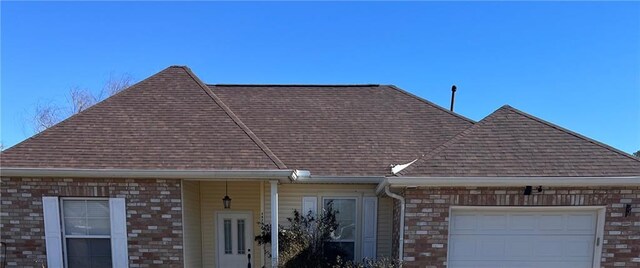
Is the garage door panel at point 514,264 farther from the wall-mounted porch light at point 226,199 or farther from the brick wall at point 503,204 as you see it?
the wall-mounted porch light at point 226,199

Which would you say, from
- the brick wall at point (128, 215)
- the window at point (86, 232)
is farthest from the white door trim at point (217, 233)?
the window at point (86, 232)

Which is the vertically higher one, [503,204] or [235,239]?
[503,204]

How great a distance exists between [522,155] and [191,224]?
630 centimetres

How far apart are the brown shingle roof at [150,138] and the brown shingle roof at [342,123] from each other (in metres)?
1.30

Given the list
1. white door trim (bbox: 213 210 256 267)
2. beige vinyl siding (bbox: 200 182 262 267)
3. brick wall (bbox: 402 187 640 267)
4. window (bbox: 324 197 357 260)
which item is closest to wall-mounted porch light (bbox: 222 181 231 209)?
beige vinyl siding (bbox: 200 182 262 267)

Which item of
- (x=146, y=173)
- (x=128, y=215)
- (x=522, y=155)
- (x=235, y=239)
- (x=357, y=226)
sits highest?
(x=522, y=155)

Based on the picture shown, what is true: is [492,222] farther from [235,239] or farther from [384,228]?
[235,239]

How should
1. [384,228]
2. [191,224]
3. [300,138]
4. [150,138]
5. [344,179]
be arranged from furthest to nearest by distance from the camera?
[300,138], [384,228], [344,179], [191,224], [150,138]

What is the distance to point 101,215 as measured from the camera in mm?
5992

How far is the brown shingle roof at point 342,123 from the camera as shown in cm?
745

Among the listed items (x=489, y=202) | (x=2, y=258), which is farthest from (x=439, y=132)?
(x=2, y=258)

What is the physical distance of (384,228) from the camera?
23.9 feet

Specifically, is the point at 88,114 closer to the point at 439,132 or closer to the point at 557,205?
the point at 439,132

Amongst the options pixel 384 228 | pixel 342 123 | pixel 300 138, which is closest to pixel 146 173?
pixel 300 138
